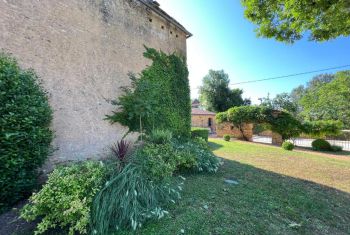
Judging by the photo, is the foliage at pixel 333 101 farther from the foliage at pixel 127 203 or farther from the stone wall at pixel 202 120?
the foliage at pixel 127 203

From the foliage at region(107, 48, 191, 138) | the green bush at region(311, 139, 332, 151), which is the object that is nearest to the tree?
the foliage at region(107, 48, 191, 138)

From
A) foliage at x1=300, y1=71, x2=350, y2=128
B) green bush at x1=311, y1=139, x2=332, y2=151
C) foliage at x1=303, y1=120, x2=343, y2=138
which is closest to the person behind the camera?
green bush at x1=311, y1=139, x2=332, y2=151

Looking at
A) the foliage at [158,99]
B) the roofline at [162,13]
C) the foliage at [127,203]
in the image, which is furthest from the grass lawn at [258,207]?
the roofline at [162,13]

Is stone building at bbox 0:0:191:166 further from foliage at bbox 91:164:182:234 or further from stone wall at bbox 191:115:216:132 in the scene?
stone wall at bbox 191:115:216:132

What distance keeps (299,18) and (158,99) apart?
18.9 ft

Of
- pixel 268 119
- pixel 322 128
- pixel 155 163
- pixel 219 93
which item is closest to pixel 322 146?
pixel 322 128

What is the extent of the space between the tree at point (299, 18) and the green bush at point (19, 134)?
7002 millimetres

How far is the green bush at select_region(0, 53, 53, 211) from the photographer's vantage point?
2.75 metres

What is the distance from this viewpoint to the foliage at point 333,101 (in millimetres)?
22484

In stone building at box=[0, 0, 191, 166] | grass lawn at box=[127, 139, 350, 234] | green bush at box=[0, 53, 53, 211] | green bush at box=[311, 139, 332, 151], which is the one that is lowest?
green bush at box=[311, 139, 332, 151]

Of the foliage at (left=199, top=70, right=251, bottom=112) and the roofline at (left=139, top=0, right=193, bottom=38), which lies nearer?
the roofline at (left=139, top=0, right=193, bottom=38)

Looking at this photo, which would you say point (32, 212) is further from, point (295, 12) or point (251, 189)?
point (295, 12)

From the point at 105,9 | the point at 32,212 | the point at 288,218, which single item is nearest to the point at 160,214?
the point at 32,212

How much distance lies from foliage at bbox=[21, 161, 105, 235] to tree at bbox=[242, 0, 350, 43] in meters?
7.13
